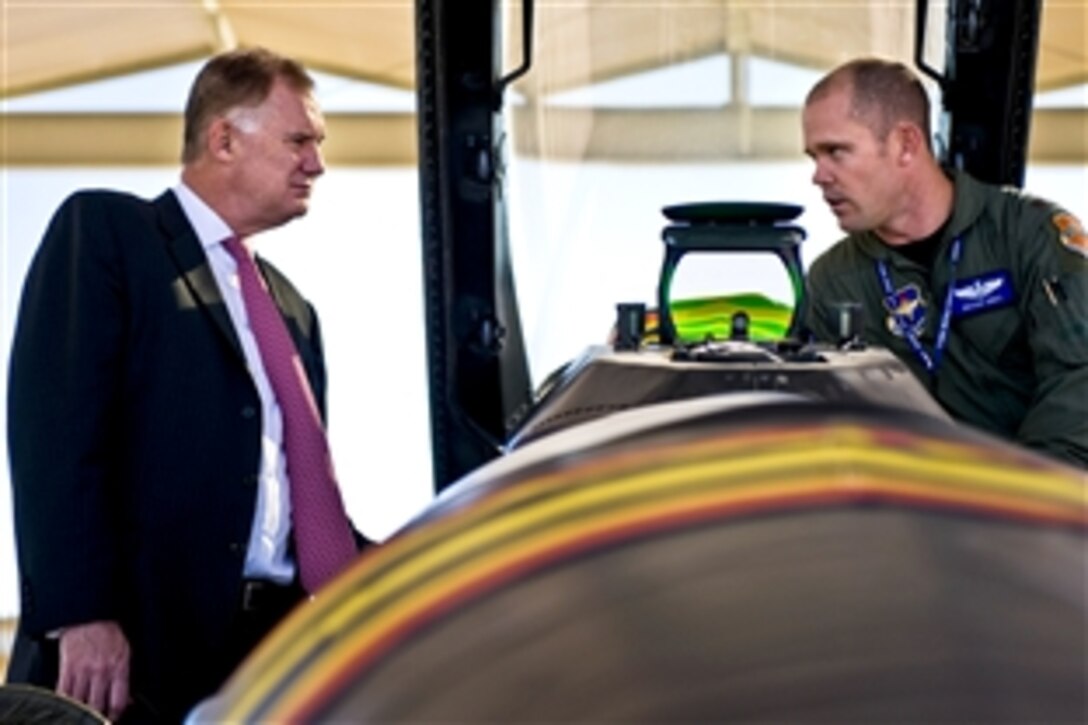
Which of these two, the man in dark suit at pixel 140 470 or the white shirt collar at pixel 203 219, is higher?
the white shirt collar at pixel 203 219

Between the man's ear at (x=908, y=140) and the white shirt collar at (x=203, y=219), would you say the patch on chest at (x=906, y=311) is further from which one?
the white shirt collar at (x=203, y=219)

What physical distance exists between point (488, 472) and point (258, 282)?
1.91 meters

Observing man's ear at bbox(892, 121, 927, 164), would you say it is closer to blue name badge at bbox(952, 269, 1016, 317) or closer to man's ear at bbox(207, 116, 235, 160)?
blue name badge at bbox(952, 269, 1016, 317)

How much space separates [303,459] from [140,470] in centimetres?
25

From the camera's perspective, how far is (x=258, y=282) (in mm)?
2773

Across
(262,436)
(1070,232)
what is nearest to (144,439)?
(262,436)

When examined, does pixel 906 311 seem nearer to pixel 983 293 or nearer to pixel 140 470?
pixel 983 293

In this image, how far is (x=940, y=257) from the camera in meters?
2.86

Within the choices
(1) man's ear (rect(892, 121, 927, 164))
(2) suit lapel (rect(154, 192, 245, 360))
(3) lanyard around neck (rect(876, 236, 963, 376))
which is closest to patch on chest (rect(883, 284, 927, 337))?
(3) lanyard around neck (rect(876, 236, 963, 376))

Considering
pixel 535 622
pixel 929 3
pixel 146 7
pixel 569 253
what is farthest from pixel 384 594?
pixel 146 7

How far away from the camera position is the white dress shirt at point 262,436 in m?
2.62

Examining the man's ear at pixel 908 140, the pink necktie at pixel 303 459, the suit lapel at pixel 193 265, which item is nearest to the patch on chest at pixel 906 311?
the man's ear at pixel 908 140

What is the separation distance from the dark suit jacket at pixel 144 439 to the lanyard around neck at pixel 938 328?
3.49ft

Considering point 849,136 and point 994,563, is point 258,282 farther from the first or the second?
point 994,563
